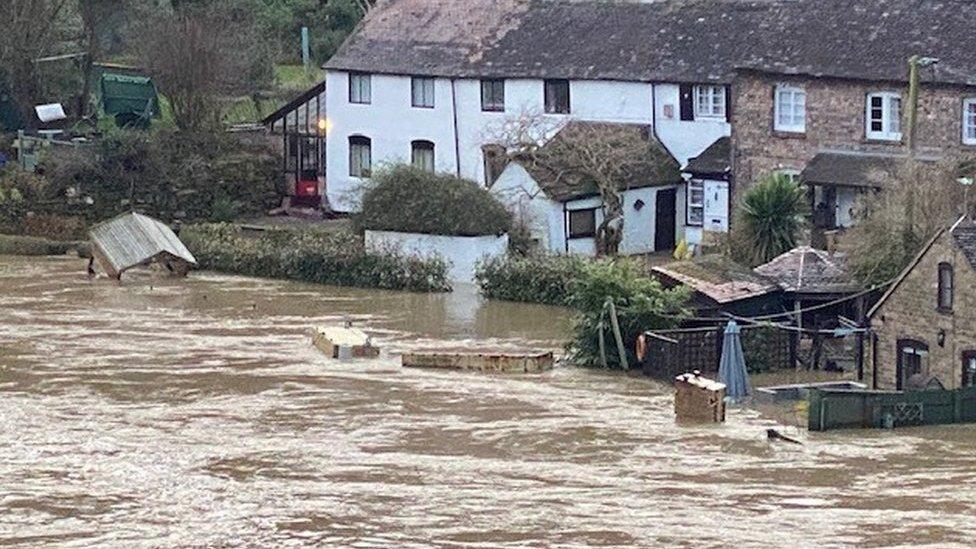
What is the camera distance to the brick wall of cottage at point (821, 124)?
67.9 metres

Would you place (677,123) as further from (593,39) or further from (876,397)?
(876,397)

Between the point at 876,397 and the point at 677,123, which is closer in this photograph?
the point at 876,397

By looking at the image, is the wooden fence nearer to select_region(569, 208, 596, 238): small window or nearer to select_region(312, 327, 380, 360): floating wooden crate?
select_region(312, 327, 380, 360): floating wooden crate

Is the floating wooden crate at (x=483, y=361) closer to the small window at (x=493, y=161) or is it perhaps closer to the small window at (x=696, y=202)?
the small window at (x=696, y=202)

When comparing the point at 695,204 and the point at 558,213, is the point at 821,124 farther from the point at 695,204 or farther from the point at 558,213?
the point at 558,213

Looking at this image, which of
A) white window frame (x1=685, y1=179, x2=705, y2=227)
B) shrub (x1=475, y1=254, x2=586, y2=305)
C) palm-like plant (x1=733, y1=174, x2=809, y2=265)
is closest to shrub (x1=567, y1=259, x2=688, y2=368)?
palm-like plant (x1=733, y1=174, x2=809, y2=265)

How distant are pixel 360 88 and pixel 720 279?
76.0 feet

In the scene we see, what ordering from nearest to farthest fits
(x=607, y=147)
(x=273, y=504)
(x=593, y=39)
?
(x=273, y=504) → (x=607, y=147) → (x=593, y=39)

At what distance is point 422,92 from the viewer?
7912cm

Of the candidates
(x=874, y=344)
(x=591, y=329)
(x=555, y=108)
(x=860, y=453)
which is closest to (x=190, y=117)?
(x=555, y=108)

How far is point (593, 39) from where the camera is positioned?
77000mm

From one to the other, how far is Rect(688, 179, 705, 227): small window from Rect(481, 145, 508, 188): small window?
17.3ft

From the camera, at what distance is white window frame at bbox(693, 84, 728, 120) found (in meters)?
73.1

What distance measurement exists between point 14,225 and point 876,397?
35.7m
